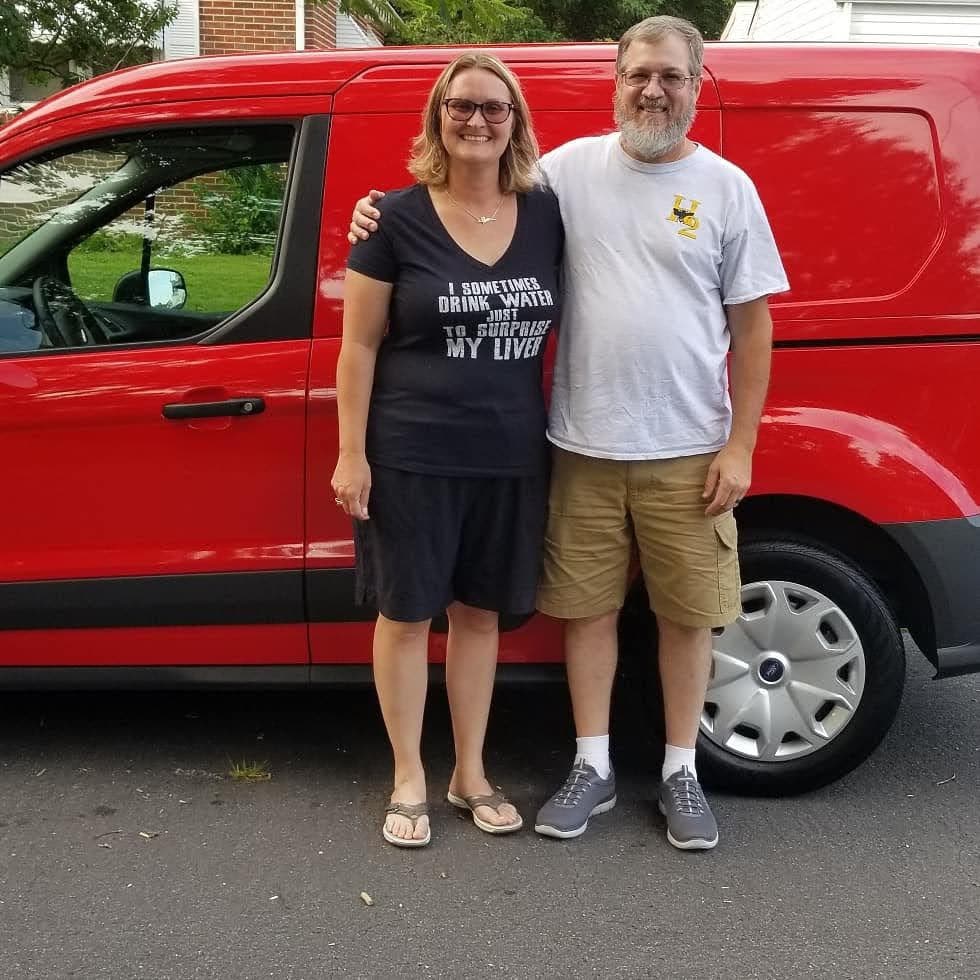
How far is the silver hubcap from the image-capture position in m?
3.02

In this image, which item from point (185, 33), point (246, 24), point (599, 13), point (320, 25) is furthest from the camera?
point (599, 13)

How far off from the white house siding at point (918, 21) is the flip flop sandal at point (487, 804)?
11.1 metres

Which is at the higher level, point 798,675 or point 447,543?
point 447,543

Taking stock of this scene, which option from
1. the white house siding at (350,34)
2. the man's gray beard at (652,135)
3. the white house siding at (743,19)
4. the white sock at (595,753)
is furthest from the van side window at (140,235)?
the white house siding at (743,19)

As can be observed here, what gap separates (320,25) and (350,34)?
2232 mm

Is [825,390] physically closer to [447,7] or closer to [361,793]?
[361,793]

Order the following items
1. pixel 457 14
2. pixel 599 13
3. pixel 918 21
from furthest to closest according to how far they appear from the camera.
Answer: pixel 599 13, pixel 918 21, pixel 457 14

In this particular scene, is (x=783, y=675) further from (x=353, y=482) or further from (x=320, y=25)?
(x=320, y=25)

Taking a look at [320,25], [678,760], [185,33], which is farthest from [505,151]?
[320,25]

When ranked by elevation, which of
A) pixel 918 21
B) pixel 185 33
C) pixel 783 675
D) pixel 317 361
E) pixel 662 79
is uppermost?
pixel 918 21

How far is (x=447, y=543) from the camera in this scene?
276 cm

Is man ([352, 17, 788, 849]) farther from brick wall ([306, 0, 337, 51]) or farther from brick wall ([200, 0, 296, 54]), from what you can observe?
brick wall ([200, 0, 296, 54])

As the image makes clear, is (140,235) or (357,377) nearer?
(357,377)

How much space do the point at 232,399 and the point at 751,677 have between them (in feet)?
4.98
